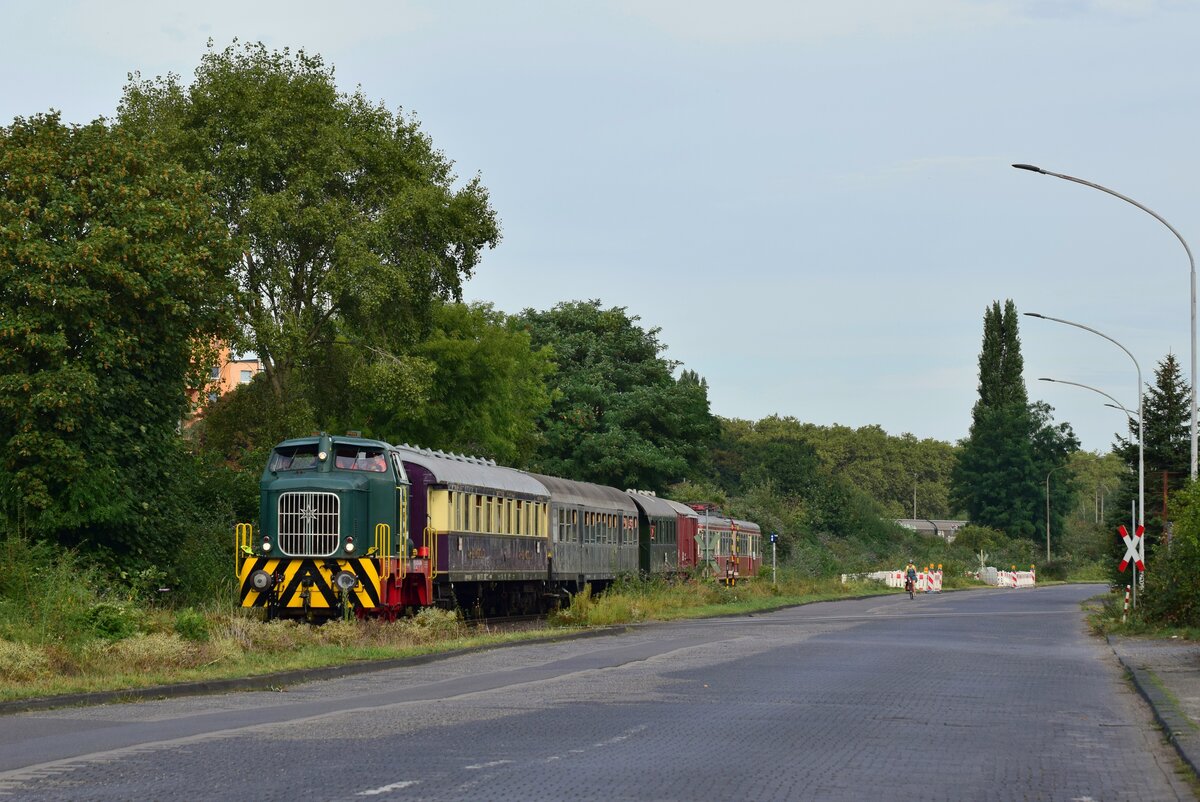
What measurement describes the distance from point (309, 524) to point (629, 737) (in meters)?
16.6

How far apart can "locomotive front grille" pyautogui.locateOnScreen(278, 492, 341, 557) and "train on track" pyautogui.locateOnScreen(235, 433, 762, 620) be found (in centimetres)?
2

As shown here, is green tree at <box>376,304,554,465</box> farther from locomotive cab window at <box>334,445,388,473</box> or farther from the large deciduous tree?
the large deciduous tree

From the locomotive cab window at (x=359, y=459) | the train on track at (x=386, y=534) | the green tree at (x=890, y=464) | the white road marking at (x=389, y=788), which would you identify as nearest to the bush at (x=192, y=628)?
the train on track at (x=386, y=534)

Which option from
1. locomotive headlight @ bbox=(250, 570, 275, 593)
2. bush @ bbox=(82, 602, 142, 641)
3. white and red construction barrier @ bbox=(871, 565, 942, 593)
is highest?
locomotive headlight @ bbox=(250, 570, 275, 593)

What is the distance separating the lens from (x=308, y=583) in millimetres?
28797

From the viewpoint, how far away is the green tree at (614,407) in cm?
8412

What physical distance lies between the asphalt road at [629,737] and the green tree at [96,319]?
1249cm

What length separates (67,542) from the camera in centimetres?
3338

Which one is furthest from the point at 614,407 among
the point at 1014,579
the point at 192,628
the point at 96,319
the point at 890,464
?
the point at 890,464

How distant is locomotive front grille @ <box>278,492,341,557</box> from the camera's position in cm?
2914

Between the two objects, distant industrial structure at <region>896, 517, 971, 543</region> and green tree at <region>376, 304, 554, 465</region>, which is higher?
green tree at <region>376, 304, 554, 465</region>

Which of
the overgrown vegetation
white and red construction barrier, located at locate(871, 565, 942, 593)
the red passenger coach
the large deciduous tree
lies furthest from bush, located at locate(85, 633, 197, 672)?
the large deciduous tree

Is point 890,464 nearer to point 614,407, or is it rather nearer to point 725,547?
point 614,407

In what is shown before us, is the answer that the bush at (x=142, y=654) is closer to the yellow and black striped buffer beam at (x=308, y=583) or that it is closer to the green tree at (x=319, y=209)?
the yellow and black striped buffer beam at (x=308, y=583)
